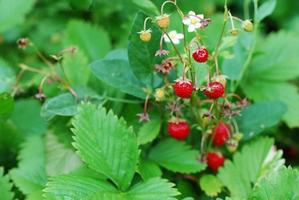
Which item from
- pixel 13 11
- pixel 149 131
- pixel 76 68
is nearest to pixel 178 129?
pixel 149 131

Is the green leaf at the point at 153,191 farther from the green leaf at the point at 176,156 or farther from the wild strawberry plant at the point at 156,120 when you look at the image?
the green leaf at the point at 176,156

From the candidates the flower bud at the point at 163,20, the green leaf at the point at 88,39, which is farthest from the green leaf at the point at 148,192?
the green leaf at the point at 88,39

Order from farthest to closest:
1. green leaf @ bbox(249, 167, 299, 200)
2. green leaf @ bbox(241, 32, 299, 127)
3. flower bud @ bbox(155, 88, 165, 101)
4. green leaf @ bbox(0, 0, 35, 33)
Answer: green leaf @ bbox(0, 0, 35, 33)
green leaf @ bbox(241, 32, 299, 127)
flower bud @ bbox(155, 88, 165, 101)
green leaf @ bbox(249, 167, 299, 200)

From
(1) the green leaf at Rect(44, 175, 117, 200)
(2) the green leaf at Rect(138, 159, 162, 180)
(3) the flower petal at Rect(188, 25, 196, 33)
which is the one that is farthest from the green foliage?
(3) the flower petal at Rect(188, 25, 196, 33)

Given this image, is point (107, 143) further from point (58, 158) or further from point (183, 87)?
point (58, 158)

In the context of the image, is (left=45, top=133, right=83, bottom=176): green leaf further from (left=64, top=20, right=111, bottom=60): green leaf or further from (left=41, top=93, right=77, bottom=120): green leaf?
(left=64, top=20, right=111, bottom=60): green leaf

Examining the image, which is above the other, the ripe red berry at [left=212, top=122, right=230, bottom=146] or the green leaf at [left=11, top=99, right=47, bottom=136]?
the ripe red berry at [left=212, top=122, right=230, bottom=146]
